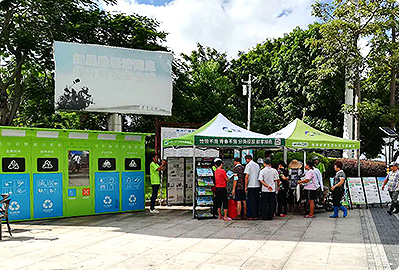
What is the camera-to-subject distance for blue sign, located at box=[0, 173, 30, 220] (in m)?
10.4

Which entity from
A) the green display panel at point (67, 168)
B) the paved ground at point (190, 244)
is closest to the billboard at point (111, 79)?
the green display panel at point (67, 168)

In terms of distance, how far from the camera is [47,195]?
11016 mm

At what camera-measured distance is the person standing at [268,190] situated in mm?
11234

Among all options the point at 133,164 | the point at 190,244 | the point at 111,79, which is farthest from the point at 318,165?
the point at 190,244

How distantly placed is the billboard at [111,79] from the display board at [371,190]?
7569 mm

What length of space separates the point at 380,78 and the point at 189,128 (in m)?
15.1

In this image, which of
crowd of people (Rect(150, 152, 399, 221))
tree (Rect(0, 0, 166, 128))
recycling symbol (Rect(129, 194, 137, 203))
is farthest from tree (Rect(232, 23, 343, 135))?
recycling symbol (Rect(129, 194, 137, 203))

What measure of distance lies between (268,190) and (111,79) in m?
6.55

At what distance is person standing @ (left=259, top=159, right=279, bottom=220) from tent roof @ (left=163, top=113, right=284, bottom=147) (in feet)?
3.28

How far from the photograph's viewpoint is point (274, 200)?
37.6ft

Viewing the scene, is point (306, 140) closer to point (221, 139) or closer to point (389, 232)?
point (221, 139)

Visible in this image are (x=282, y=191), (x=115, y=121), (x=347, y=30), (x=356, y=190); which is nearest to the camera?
(x=282, y=191)

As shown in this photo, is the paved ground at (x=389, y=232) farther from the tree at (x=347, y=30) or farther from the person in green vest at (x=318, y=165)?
the tree at (x=347, y=30)

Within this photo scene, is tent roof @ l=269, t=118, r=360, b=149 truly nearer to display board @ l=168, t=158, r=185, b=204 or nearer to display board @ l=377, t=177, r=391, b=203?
display board @ l=377, t=177, r=391, b=203
